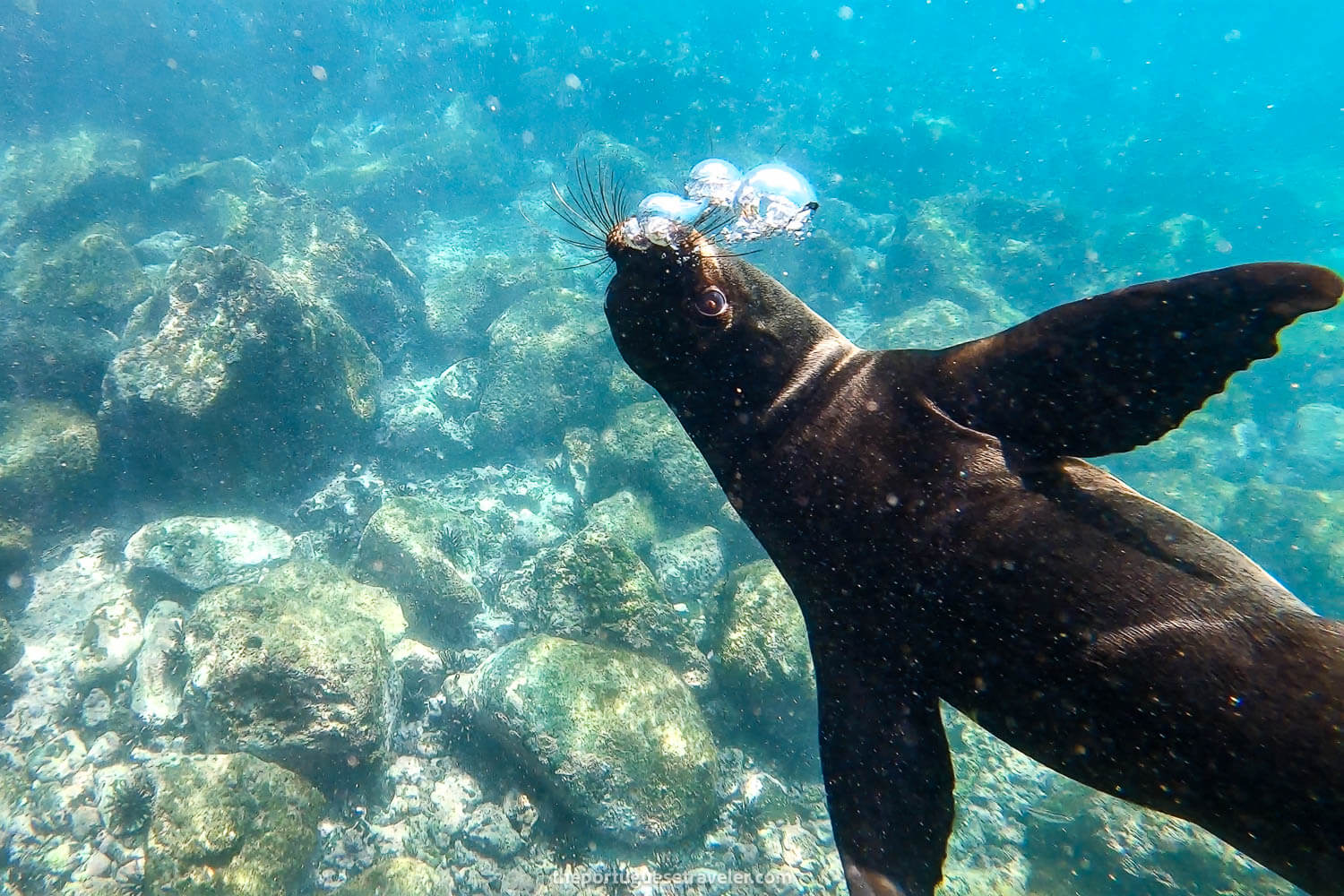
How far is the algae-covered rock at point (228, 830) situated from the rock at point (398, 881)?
58 cm

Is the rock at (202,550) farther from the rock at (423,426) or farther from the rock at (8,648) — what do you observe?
the rock at (423,426)

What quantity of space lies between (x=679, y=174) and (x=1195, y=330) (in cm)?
2183

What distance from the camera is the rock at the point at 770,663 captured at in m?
6.63

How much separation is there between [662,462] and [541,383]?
3265mm

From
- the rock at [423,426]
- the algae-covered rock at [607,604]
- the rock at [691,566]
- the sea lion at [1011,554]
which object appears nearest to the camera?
the sea lion at [1011,554]

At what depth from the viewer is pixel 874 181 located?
23.9 meters

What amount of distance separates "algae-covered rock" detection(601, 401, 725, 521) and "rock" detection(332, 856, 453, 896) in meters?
5.75

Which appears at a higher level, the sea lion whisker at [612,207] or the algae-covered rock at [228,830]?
the sea lion whisker at [612,207]

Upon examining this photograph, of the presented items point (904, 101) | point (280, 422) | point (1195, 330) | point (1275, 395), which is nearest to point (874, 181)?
point (904, 101)

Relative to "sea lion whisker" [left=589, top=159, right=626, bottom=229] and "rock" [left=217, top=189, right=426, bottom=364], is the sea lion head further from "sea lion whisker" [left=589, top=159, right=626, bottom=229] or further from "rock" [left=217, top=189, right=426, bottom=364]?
"rock" [left=217, top=189, right=426, bottom=364]

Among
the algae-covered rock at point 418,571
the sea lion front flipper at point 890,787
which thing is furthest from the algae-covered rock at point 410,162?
the sea lion front flipper at point 890,787

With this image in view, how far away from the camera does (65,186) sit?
49.2 feet

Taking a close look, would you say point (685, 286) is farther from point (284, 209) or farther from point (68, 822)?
point (284, 209)

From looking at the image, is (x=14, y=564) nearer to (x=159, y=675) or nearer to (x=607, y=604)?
(x=159, y=675)
